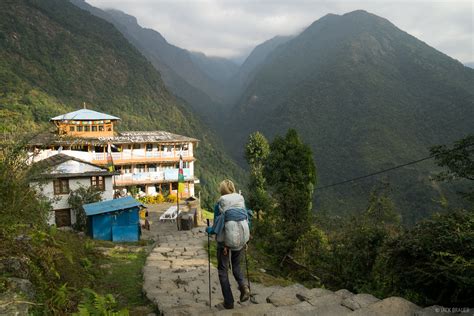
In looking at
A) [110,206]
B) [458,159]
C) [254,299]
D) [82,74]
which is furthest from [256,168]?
[82,74]

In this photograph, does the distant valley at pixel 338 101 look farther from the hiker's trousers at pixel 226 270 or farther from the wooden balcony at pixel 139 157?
the hiker's trousers at pixel 226 270

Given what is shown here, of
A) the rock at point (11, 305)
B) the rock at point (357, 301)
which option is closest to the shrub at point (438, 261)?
the rock at point (357, 301)

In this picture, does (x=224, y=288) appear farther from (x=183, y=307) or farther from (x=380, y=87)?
(x=380, y=87)

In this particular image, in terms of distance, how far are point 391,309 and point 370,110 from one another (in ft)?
330

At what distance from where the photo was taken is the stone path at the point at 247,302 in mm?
3676

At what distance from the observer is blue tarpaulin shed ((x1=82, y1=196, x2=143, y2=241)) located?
14641 millimetres

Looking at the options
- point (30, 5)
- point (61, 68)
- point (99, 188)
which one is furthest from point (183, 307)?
point (30, 5)

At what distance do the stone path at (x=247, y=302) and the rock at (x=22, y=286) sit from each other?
1678 millimetres

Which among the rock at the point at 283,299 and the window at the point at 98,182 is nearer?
the rock at the point at 283,299

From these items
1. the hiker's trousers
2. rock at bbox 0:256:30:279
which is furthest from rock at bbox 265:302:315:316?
rock at bbox 0:256:30:279

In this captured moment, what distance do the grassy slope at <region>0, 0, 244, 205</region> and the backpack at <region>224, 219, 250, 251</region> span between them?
144ft

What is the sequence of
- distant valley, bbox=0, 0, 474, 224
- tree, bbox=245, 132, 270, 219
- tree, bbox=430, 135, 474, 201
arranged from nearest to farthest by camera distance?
tree, bbox=430, 135, 474, 201, tree, bbox=245, 132, 270, 219, distant valley, bbox=0, 0, 474, 224

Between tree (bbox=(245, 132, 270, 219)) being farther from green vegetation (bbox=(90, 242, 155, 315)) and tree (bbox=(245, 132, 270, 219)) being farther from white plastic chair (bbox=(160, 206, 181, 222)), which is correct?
green vegetation (bbox=(90, 242, 155, 315))

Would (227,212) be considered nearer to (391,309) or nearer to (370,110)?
(391,309)
